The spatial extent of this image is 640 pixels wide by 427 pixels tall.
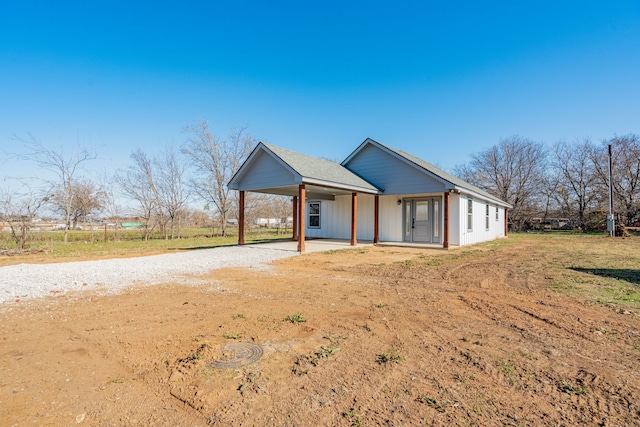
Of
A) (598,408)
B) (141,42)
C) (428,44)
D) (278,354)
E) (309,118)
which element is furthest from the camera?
(309,118)

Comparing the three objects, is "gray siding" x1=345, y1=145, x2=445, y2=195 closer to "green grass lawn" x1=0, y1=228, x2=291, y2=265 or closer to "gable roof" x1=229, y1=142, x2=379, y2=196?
"gable roof" x1=229, y1=142, x2=379, y2=196

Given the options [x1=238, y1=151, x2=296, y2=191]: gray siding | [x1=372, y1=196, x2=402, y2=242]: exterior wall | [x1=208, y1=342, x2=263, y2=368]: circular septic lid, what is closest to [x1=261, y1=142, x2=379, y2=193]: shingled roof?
[x1=238, y1=151, x2=296, y2=191]: gray siding

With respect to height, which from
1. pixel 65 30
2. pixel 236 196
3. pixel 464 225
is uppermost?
pixel 65 30

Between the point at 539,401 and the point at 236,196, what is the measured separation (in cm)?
2503

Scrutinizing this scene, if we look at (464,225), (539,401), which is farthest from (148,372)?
(464,225)

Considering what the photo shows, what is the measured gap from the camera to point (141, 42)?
543 inches

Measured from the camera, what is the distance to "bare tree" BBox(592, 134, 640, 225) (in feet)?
88.1

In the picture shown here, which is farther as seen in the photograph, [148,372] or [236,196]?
[236,196]

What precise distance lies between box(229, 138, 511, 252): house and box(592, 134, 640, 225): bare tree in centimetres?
1917

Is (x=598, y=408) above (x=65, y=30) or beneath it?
beneath

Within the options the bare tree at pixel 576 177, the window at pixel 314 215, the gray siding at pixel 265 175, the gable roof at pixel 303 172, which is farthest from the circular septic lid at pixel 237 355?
the bare tree at pixel 576 177

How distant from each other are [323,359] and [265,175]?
1033 centimetres

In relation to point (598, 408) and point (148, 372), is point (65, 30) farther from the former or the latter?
Result: point (598, 408)

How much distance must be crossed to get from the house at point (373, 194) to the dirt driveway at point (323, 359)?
6903mm
